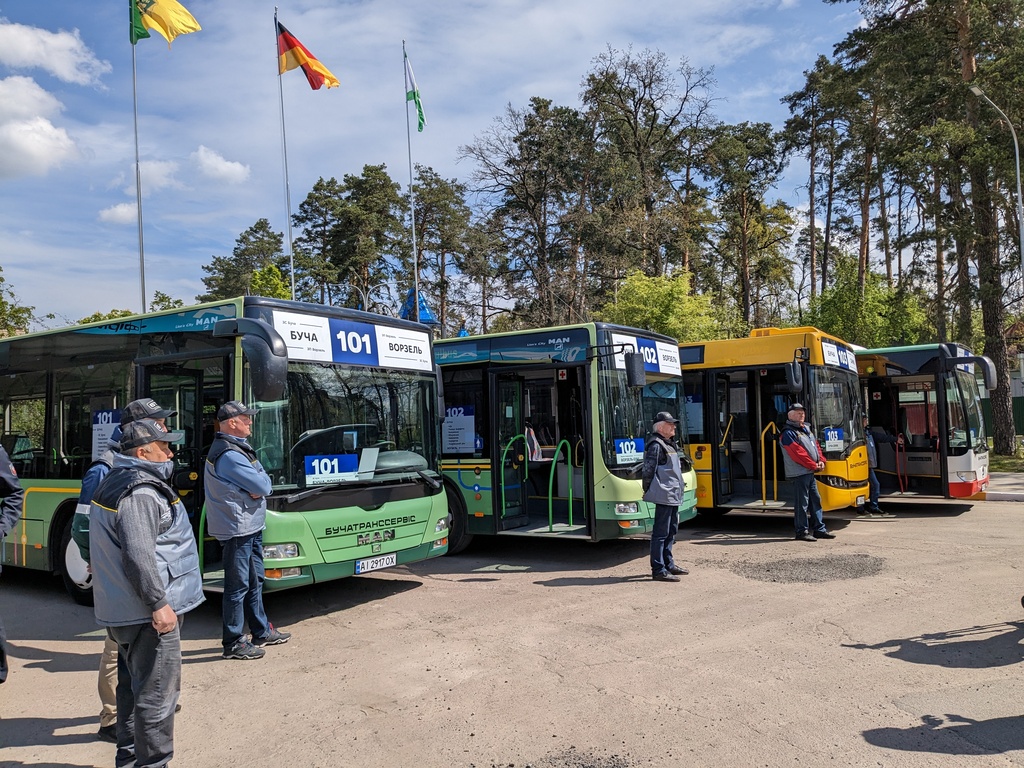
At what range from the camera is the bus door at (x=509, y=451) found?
1027 cm

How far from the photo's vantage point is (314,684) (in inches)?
214

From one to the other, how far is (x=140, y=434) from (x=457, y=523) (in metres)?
7.07

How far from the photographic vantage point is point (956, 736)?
4.23m

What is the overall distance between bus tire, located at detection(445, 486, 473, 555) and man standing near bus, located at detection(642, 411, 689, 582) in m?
2.93

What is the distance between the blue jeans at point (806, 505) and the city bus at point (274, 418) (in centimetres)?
530

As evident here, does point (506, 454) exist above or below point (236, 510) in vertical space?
above

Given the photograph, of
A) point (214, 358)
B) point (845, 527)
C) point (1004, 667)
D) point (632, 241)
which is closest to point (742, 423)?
point (845, 527)

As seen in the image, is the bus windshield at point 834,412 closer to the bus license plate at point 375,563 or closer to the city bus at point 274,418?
the city bus at point 274,418

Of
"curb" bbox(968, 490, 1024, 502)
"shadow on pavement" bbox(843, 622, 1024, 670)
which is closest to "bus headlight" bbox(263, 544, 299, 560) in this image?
"shadow on pavement" bbox(843, 622, 1024, 670)

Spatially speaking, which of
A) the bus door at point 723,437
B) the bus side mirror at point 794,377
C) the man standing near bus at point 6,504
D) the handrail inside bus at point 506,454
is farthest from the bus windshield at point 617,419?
the man standing near bus at point 6,504

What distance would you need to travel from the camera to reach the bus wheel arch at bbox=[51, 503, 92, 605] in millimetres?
7875

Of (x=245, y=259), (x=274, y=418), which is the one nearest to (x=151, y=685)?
(x=274, y=418)

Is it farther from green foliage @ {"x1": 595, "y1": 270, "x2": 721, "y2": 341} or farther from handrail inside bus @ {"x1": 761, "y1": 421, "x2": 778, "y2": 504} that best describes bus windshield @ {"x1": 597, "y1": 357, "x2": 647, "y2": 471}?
green foliage @ {"x1": 595, "y1": 270, "x2": 721, "y2": 341}

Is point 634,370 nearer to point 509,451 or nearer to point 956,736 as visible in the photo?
point 509,451
